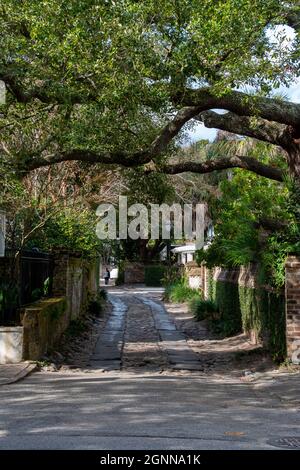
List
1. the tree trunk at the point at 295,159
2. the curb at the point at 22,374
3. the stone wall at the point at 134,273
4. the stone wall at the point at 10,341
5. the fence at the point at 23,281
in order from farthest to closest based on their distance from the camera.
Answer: the stone wall at the point at 134,273
the tree trunk at the point at 295,159
the fence at the point at 23,281
the stone wall at the point at 10,341
the curb at the point at 22,374

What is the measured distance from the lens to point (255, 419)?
8375 millimetres

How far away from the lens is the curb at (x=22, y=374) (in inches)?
441

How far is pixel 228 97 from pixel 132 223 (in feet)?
89.4

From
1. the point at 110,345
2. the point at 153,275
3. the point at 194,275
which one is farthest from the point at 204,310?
the point at 153,275

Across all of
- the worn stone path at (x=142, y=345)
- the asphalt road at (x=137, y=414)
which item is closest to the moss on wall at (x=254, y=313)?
the worn stone path at (x=142, y=345)

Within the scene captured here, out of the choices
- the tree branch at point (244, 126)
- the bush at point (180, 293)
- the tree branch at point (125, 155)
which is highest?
the tree branch at point (244, 126)

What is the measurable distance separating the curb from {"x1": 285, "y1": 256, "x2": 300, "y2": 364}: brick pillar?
15.2 ft

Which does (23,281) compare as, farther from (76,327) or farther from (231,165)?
(231,165)

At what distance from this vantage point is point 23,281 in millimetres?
15844

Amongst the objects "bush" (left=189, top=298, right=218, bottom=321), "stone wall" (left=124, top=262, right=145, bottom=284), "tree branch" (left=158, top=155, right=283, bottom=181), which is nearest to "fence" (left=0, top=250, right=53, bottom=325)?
"tree branch" (left=158, top=155, right=283, bottom=181)

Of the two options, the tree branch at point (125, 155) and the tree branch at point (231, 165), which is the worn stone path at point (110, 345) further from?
the tree branch at point (231, 165)

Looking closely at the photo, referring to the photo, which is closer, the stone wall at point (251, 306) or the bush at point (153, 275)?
the stone wall at point (251, 306)

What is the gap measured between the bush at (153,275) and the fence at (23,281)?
113 ft
